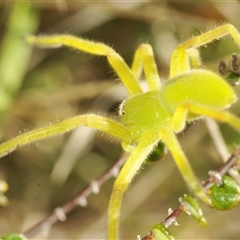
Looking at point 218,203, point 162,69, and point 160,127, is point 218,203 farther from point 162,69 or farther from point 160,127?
point 162,69

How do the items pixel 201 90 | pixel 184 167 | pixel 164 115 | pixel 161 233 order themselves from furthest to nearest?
pixel 164 115
pixel 201 90
pixel 184 167
pixel 161 233

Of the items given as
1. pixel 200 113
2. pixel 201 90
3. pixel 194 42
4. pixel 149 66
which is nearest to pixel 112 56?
pixel 149 66

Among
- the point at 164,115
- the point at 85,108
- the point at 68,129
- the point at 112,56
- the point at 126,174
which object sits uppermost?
the point at 85,108

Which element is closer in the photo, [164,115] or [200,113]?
[200,113]

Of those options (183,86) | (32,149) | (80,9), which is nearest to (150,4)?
(80,9)

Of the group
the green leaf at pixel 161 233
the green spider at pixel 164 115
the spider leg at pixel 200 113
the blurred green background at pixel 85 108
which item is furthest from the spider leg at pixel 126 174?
the blurred green background at pixel 85 108

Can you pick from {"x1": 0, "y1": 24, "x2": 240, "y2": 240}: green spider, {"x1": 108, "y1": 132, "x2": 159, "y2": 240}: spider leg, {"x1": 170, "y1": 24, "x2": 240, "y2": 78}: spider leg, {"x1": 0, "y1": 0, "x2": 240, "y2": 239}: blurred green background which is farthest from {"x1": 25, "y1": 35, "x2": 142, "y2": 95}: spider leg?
{"x1": 0, "y1": 0, "x2": 240, "y2": 239}: blurred green background

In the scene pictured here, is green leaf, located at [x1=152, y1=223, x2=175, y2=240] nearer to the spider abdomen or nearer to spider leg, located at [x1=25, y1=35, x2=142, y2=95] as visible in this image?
the spider abdomen

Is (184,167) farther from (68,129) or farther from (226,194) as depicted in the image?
(68,129)
